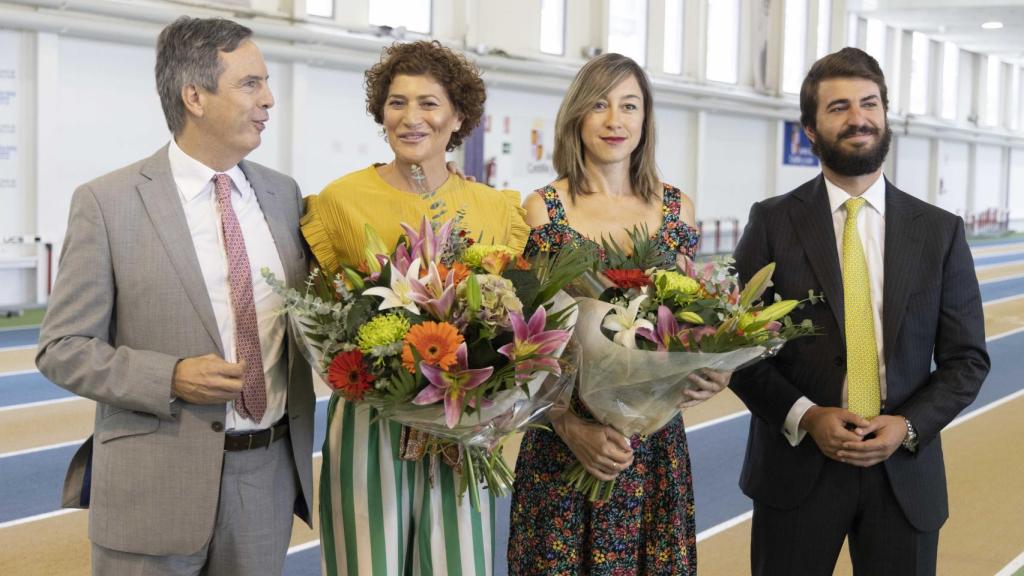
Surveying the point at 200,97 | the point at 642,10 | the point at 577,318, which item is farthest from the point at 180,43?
the point at 642,10

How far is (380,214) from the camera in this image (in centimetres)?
295

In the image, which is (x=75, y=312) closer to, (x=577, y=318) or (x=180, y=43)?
(x=180, y=43)

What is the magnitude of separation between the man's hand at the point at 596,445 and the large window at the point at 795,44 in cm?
2141

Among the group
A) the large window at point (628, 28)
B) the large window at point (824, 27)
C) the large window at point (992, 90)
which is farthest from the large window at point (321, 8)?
the large window at point (992, 90)

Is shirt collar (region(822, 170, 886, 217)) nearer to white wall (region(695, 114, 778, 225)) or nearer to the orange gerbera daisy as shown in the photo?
the orange gerbera daisy

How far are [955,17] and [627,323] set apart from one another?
24735mm

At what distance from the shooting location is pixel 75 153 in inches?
448

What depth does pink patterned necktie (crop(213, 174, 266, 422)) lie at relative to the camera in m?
2.64

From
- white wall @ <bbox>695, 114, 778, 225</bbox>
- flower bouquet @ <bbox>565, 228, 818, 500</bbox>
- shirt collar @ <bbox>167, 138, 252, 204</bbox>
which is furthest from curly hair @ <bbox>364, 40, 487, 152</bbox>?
white wall @ <bbox>695, 114, 778, 225</bbox>

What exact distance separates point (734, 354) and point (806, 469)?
73 cm

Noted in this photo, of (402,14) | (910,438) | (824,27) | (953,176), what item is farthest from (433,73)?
(953,176)

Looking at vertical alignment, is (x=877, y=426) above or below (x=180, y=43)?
below

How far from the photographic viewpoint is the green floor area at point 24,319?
10773 mm

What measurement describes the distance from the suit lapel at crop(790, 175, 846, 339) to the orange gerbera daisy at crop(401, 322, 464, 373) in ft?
4.29
